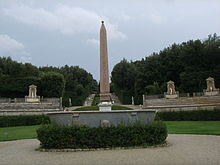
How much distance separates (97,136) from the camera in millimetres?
9164

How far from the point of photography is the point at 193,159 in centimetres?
696

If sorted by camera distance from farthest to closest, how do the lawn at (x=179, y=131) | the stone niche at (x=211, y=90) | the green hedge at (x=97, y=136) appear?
the stone niche at (x=211, y=90) → the lawn at (x=179, y=131) → the green hedge at (x=97, y=136)

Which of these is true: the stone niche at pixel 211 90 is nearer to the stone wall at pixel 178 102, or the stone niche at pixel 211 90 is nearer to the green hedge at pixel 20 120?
the stone wall at pixel 178 102

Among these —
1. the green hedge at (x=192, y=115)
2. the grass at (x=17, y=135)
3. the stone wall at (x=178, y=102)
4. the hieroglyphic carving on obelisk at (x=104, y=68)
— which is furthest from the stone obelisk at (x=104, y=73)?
the stone wall at (x=178, y=102)

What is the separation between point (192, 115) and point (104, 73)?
1554 cm

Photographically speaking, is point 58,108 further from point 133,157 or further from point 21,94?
point 133,157

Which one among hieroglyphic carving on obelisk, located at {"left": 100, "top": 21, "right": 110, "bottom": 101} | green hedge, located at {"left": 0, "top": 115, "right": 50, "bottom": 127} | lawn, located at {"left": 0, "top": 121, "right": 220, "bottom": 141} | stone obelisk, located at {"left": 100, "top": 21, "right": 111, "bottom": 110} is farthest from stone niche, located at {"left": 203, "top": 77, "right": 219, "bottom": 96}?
hieroglyphic carving on obelisk, located at {"left": 100, "top": 21, "right": 110, "bottom": 101}

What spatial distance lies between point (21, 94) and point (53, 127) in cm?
3899

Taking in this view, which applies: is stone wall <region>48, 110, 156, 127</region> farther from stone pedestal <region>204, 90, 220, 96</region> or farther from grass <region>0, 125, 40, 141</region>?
stone pedestal <region>204, 90, 220, 96</region>

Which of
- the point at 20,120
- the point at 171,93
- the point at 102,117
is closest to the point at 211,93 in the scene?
the point at 171,93

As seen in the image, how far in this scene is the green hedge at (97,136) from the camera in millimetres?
9156

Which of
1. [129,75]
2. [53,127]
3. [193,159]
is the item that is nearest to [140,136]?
[193,159]

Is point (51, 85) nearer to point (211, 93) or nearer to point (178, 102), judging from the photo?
point (178, 102)

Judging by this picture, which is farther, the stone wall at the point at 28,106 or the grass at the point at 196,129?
the stone wall at the point at 28,106
